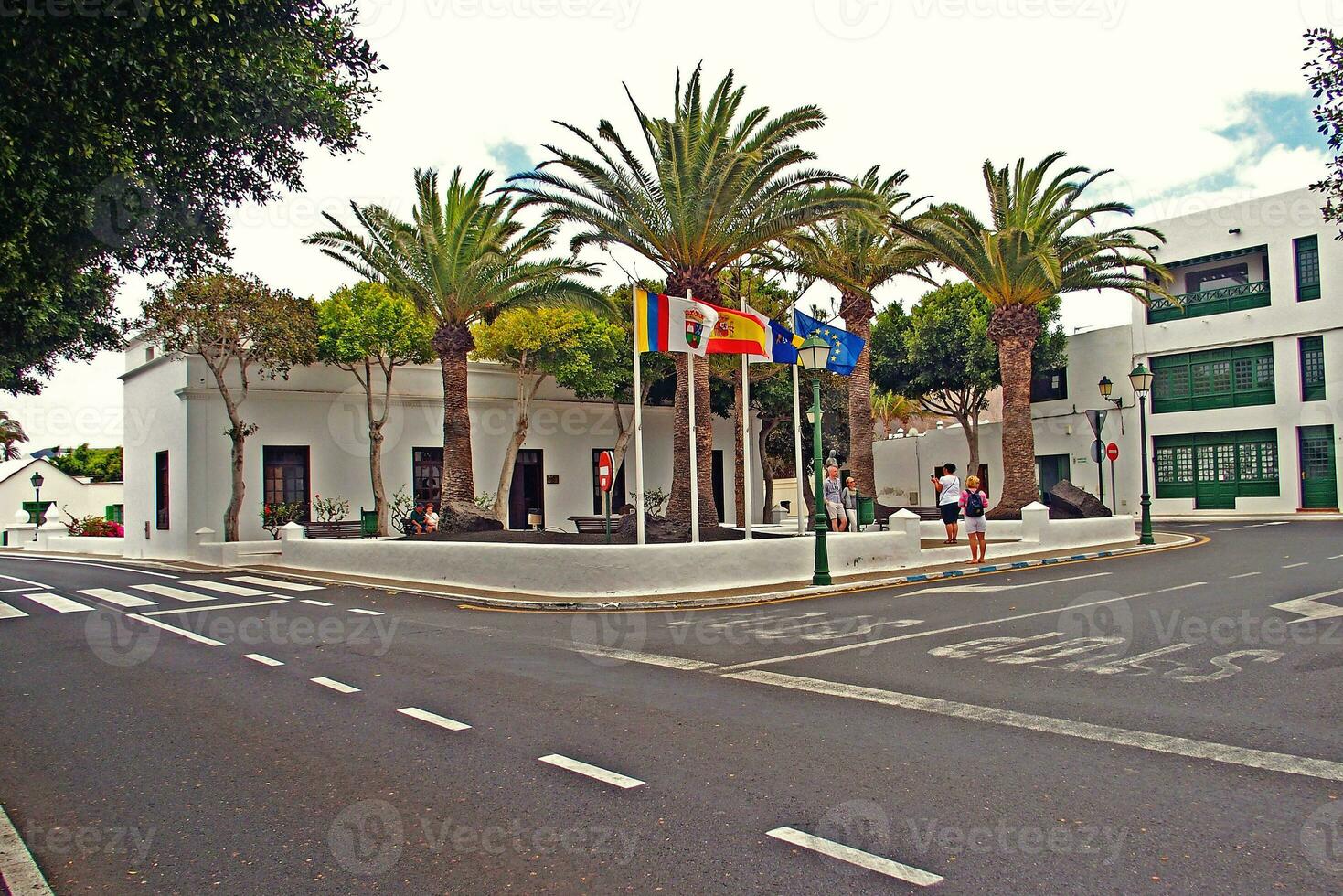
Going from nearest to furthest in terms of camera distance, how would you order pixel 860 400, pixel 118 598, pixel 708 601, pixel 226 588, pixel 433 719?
pixel 433 719, pixel 708 601, pixel 118 598, pixel 226 588, pixel 860 400

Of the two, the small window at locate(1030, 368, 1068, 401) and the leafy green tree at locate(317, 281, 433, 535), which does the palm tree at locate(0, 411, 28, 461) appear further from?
the small window at locate(1030, 368, 1068, 401)

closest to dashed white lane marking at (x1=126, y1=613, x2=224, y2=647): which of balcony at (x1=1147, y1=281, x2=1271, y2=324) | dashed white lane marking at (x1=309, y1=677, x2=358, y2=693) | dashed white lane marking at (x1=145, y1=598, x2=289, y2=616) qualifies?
dashed white lane marking at (x1=145, y1=598, x2=289, y2=616)

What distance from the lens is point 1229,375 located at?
35.5m

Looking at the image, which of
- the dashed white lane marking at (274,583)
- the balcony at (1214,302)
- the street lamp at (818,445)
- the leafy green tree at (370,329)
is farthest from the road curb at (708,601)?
the balcony at (1214,302)

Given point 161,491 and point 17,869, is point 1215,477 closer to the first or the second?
point 161,491

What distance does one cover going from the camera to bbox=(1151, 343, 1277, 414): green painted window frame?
34656 millimetres

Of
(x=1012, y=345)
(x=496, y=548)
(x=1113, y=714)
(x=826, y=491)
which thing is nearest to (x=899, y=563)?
(x=826, y=491)

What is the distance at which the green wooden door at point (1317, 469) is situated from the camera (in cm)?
3281

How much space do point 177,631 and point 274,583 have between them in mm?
7017

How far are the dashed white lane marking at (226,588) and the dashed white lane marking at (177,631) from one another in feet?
8.60

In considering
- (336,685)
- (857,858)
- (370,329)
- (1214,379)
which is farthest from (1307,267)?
(857,858)

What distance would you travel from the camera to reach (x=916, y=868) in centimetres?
394

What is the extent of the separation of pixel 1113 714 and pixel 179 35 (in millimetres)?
8888

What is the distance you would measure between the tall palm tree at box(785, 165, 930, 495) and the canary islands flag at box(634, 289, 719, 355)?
27.7 ft
